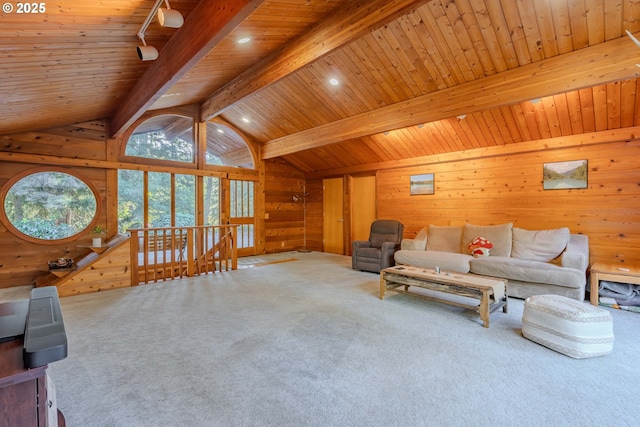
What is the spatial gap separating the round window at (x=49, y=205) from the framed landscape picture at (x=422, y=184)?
619cm

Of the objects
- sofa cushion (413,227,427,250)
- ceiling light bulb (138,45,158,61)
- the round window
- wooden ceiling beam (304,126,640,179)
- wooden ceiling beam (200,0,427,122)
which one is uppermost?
wooden ceiling beam (200,0,427,122)

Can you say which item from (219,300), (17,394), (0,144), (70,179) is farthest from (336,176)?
(17,394)

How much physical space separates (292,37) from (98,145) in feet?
13.6

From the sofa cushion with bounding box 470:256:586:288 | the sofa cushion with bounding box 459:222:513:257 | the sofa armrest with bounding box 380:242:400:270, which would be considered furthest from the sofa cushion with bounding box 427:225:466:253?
the sofa cushion with bounding box 470:256:586:288

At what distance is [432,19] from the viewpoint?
320cm

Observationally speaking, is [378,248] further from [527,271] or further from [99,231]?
[99,231]

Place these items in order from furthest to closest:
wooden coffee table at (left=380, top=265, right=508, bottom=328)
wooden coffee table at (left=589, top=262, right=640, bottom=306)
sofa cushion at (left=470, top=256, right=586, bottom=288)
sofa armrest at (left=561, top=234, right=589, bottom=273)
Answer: sofa armrest at (left=561, top=234, right=589, bottom=273) < sofa cushion at (left=470, top=256, right=586, bottom=288) < wooden coffee table at (left=589, top=262, right=640, bottom=306) < wooden coffee table at (left=380, top=265, right=508, bottom=328)

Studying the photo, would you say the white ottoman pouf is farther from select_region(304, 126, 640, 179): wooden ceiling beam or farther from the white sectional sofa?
select_region(304, 126, 640, 179): wooden ceiling beam

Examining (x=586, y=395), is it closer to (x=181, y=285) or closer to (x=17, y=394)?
(x=17, y=394)

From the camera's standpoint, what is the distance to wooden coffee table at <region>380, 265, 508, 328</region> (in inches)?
118

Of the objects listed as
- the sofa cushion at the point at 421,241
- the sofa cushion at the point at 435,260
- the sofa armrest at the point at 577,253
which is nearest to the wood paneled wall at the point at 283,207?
the sofa cushion at the point at 435,260

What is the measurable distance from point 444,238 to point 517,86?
8.94 ft

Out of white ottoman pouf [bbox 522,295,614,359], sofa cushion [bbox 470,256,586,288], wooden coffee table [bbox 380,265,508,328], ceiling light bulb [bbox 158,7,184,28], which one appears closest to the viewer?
ceiling light bulb [bbox 158,7,184,28]

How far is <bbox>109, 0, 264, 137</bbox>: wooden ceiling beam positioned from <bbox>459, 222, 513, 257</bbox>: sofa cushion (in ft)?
15.2
